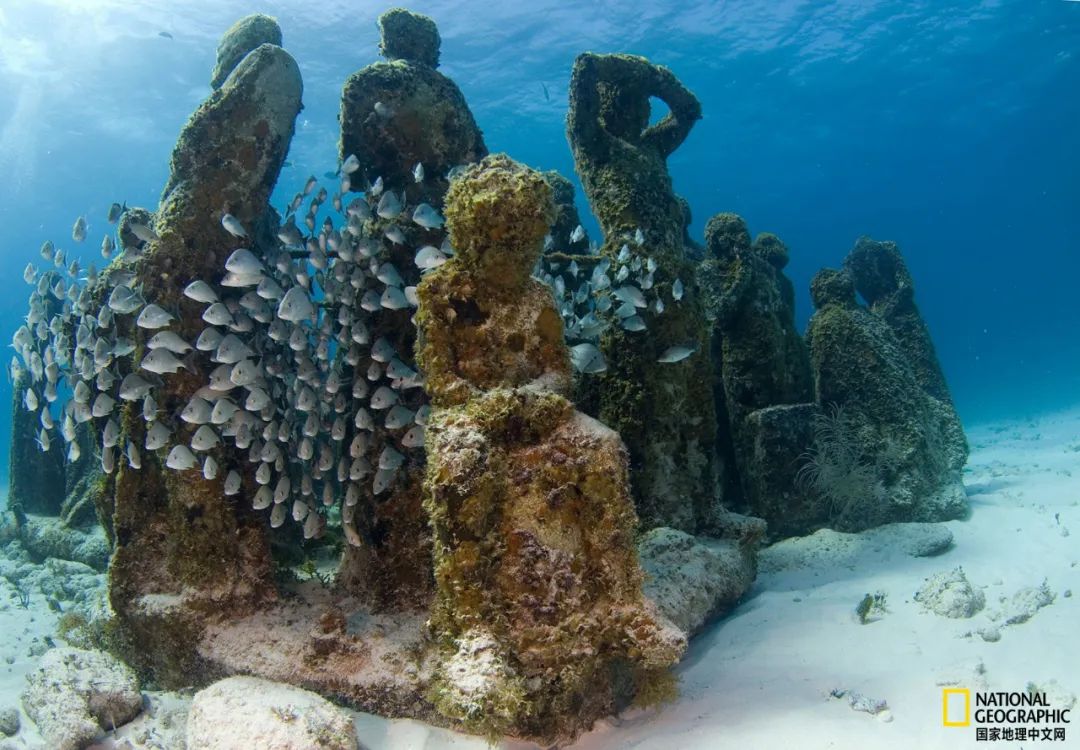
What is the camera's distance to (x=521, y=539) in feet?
12.2

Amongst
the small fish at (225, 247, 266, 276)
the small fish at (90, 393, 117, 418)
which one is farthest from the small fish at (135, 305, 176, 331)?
the small fish at (90, 393, 117, 418)

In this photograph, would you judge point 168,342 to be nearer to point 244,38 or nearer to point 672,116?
point 244,38

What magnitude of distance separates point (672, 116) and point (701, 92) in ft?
122

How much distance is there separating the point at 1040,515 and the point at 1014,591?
356 cm

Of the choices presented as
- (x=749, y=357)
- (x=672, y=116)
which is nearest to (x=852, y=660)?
(x=749, y=357)

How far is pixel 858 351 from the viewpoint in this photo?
9.20 m

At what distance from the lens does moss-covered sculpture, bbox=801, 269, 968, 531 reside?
8.38 meters

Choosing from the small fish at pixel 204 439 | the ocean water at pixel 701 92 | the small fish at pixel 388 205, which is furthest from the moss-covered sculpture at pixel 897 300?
the ocean water at pixel 701 92

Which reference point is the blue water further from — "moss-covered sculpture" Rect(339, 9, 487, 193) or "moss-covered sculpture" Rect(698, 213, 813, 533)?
"moss-covered sculpture" Rect(339, 9, 487, 193)

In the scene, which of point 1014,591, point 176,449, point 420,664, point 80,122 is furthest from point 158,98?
point 1014,591

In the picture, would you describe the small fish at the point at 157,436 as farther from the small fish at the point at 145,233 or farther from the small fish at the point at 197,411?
the small fish at the point at 145,233

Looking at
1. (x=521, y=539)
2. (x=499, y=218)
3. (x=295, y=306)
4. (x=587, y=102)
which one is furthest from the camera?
(x=587, y=102)

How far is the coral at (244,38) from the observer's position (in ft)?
25.2

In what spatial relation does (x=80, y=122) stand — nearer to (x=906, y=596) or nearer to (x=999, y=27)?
(x=906, y=596)
